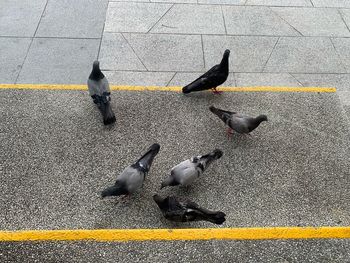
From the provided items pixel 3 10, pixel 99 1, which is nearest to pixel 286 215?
pixel 99 1

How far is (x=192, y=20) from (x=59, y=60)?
315 cm

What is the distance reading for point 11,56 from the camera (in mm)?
7477

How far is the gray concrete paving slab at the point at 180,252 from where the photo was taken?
4125 millimetres

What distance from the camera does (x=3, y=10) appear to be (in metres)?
8.65

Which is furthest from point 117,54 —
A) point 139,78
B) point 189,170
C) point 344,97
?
point 344,97

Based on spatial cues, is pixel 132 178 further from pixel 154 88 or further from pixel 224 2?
pixel 224 2

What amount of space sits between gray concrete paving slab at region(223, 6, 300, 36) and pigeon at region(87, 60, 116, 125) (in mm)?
3580

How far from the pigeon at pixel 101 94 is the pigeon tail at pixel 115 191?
1452mm

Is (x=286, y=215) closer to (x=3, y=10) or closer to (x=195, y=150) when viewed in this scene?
(x=195, y=150)

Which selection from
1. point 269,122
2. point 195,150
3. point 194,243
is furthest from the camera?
point 269,122

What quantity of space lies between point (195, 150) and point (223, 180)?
688 mm

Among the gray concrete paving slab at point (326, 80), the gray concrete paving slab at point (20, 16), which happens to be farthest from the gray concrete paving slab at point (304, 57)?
the gray concrete paving slab at point (20, 16)

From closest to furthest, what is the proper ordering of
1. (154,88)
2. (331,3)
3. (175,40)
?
1. (154,88)
2. (175,40)
3. (331,3)

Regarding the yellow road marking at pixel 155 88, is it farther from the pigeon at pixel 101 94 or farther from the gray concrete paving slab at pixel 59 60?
the pigeon at pixel 101 94
